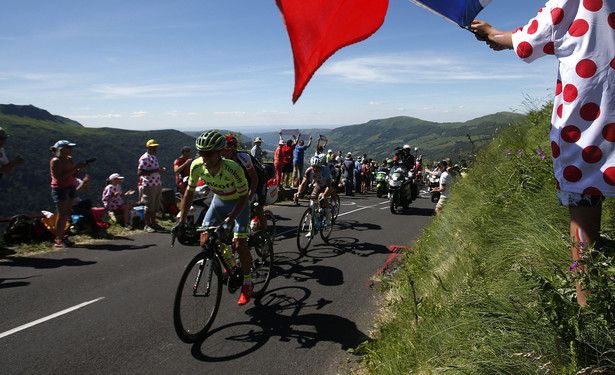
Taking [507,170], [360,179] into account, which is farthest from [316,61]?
[360,179]

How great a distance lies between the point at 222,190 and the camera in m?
4.88

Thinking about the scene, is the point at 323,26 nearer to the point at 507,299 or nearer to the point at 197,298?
the point at 507,299

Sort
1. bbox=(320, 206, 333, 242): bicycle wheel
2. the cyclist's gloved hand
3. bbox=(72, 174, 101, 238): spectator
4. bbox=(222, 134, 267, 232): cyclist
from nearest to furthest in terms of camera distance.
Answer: the cyclist's gloved hand → bbox=(222, 134, 267, 232): cyclist → bbox=(320, 206, 333, 242): bicycle wheel → bbox=(72, 174, 101, 238): spectator

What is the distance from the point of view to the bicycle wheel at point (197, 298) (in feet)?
13.4

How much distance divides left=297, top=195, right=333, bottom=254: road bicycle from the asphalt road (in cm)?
29

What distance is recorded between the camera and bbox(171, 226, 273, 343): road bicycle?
412cm

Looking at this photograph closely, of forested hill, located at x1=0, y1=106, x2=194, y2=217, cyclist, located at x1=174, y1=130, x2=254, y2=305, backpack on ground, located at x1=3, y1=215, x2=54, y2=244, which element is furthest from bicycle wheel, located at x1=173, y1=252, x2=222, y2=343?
forested hill, located at x1=0, y1=106, x2=194, y2=217

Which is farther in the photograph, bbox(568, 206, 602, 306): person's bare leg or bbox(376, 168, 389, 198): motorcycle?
bbox(376, 168, 389, 198): motorcycle

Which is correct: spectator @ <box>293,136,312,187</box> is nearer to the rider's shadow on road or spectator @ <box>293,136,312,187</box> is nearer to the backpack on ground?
the backpack on ground

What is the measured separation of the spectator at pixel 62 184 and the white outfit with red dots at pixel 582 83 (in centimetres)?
856

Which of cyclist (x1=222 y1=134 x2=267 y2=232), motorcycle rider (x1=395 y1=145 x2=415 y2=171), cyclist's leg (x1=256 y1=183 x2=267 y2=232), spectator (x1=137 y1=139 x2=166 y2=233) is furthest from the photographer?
motorcycle rider (x1=395 y1=145 x2=415 y2=171)

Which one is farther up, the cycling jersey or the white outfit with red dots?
the white outfit with red dots

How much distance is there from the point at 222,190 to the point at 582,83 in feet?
13.1

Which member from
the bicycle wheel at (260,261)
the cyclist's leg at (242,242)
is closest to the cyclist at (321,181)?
the bicycle wheel at (260,261)
